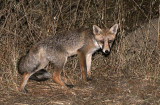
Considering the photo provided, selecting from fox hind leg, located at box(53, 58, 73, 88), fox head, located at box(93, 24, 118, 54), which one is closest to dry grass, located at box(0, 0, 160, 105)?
fox hind leg, located at box(53, 58, 73, 88)

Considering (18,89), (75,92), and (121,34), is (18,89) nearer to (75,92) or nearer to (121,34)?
(75,92)

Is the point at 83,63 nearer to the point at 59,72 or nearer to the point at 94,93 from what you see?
the point at 59,72

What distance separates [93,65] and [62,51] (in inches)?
59.0

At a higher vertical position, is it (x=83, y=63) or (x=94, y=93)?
(x=83, y=63)

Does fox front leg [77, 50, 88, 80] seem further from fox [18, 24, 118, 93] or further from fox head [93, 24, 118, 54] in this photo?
fox head [93, 24, 118, 54]

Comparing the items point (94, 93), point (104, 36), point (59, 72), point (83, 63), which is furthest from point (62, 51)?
point (94, 93)

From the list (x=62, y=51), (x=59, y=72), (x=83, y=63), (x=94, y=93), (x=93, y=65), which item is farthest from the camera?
(x=93, y=65)

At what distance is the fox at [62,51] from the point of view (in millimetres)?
5453

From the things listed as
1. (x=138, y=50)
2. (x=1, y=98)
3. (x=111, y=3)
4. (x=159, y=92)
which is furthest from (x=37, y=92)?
(x=111, y=3)

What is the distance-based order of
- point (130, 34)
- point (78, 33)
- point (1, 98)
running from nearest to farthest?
point (1, 98)
point (78, 33)
point (130, 34)

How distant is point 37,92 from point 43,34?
1.95 meters

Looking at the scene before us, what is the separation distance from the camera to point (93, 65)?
7.01 meters

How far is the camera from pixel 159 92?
5234mm

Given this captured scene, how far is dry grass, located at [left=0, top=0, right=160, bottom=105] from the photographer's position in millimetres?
5078
